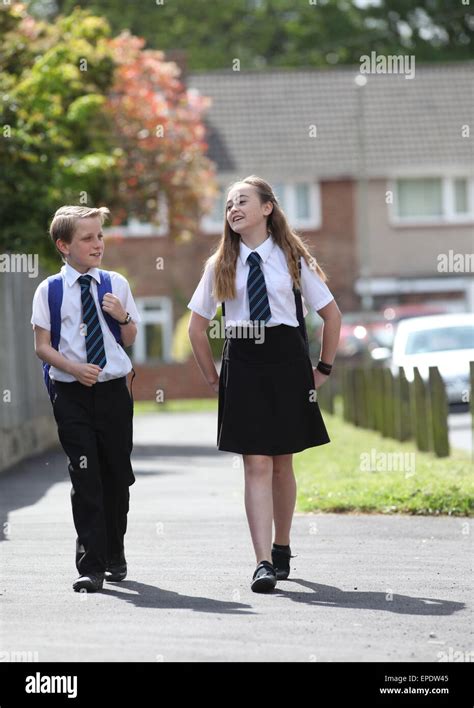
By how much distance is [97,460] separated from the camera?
319 inches

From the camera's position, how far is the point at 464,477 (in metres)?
13.0

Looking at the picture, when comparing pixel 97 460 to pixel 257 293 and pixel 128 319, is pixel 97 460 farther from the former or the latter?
pixel 257 293

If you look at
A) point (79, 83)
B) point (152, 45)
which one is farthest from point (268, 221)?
point (152, 45)

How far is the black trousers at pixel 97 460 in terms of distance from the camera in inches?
316

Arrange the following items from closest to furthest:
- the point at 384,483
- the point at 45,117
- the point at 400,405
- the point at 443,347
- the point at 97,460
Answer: the point at 97,460 < the point at 384,483 < the point at 400,405 < the point at 45,117 < the point at 443,347

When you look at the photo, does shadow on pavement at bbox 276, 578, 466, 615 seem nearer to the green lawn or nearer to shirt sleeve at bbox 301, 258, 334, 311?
shirt sleeve at bbox 301, 258, 334, 311

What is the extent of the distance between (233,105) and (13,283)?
33333mm

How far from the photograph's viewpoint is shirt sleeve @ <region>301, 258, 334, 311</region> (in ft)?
27.2

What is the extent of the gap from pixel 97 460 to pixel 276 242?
141 centimetres

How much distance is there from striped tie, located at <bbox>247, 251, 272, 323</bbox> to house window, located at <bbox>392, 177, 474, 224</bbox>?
42171 mm

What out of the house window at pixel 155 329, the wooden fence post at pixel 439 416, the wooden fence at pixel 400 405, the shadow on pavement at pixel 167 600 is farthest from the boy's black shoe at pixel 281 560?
the house window at pixel 155 329

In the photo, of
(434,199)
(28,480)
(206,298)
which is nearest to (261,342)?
(206,298)

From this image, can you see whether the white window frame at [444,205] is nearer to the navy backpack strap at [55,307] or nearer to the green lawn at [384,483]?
the green lawn at [384,483]

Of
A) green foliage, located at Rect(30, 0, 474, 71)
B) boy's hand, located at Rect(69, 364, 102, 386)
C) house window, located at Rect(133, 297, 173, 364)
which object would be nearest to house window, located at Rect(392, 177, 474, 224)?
house window, located at Rect(133, 297, 173, 364)
